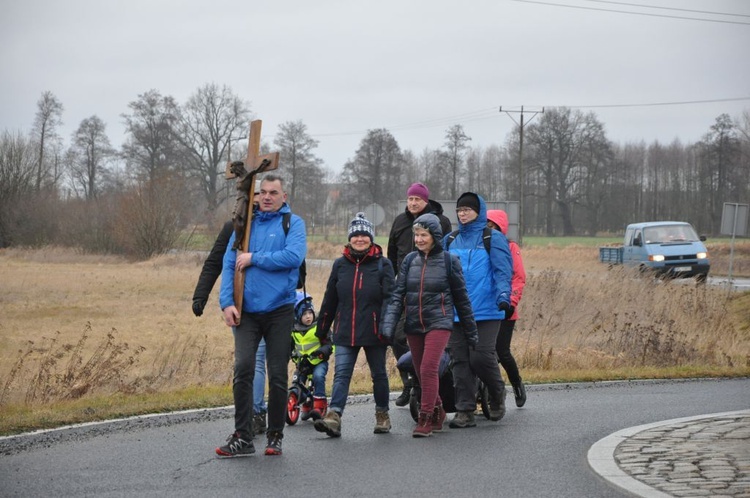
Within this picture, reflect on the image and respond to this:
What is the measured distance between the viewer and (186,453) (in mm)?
7586

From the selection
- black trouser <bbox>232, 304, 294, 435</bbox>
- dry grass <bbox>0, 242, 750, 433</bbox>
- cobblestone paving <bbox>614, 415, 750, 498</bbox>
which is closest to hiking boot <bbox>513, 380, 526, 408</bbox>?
cobblestone paving <bbox>614, 415, 750, 498</bbox>

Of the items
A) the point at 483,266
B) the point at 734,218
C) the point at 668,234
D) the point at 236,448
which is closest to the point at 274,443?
the point at 236,448

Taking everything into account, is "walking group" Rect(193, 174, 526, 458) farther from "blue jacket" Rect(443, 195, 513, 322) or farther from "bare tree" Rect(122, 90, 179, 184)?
"bare tree" Rect(122, 90, 179, 184)

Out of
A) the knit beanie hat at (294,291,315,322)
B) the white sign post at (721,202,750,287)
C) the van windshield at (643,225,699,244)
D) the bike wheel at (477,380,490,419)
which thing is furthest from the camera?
the van windshield at (643,225,699,244)

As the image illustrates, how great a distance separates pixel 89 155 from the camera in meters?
93.8

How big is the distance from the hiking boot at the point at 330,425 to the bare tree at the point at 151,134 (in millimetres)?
72938

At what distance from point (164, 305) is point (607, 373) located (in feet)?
61.4

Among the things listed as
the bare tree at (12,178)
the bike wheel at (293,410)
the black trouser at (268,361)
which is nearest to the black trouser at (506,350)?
the bike wheel at (293,410)

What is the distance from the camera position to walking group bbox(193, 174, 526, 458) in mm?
7664

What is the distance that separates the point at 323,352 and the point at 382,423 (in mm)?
1101

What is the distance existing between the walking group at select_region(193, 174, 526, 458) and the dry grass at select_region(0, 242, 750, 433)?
2252mm

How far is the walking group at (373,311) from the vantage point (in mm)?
7664

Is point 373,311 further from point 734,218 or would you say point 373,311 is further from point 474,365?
point 734,218

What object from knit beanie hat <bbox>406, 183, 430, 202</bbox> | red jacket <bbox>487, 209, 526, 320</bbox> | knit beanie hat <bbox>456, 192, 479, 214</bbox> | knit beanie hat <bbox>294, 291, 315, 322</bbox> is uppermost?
knit beanie hat <bbox>406, 183, 430, 202</bbox>
